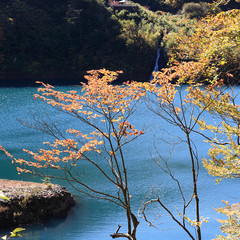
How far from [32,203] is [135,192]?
2923mm

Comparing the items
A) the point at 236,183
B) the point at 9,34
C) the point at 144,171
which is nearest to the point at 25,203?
the point at 144,171

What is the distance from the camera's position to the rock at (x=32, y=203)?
9141 mm

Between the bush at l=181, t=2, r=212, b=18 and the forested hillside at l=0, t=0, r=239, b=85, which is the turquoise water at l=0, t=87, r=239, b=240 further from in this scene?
the bush at l=181, t=2, r=212, b=18

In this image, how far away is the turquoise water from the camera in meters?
8.96

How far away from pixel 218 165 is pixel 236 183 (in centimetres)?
599

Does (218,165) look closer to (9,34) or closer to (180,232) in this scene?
(180,232)

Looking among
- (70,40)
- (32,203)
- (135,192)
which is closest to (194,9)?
(70,40)

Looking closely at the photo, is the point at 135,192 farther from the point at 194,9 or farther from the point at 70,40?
the point at 194,9

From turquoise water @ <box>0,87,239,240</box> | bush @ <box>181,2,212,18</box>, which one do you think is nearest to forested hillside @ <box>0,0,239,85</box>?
bush @ <box>181,2,212,18</box>

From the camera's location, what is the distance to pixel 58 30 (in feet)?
128

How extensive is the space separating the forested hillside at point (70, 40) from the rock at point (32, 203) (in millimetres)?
26175

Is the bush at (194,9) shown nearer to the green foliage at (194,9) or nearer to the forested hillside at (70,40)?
the green foliage at (194,9)

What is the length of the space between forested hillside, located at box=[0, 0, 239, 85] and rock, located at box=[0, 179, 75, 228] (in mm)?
26175

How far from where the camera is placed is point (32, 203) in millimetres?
9492
